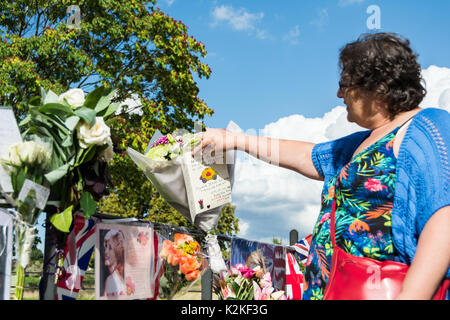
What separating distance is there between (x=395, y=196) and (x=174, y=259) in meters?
1.19

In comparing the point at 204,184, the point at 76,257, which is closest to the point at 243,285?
the point at 204,184

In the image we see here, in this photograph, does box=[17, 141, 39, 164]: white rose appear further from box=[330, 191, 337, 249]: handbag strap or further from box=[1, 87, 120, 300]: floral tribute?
box=[330, 191, 337, 249]: handbag strap

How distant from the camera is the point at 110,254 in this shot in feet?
6.42

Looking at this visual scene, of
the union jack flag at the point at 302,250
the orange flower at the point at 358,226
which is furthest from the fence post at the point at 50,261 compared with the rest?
the union jack flag at the point at 302,250

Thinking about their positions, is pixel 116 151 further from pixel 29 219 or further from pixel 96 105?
pixel 29 219

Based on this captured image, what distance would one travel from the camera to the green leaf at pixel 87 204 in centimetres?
166

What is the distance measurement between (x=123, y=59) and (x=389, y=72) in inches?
409

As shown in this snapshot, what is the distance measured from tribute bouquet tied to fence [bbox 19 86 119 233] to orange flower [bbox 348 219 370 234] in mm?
935

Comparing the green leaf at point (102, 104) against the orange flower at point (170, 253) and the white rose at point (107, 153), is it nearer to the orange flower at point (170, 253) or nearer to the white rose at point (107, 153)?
the white rose at point (107, 153)

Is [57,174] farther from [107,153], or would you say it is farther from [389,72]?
[389,72]

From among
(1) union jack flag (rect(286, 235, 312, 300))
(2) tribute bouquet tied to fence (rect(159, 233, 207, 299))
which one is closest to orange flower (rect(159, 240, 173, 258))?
(2) tribute bouquet tied to fence (rect(159, 233, 207, 299))

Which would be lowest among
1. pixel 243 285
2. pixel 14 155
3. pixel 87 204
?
pixel 243 285

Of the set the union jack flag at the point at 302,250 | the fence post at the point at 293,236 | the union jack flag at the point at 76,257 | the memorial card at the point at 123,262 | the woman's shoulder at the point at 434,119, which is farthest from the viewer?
the fence post at the point at 293,236

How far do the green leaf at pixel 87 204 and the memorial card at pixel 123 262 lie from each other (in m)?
0.30
